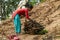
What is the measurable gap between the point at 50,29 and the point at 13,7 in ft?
91.6

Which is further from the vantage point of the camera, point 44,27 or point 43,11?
point 43,11

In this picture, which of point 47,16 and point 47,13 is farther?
point 47,13

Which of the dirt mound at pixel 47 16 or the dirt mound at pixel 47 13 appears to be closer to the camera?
the dirt mound at pixel 47 16

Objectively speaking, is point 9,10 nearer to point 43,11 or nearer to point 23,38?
point 43,11

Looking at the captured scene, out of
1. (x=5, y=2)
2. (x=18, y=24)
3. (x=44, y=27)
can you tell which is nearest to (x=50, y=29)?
(x=44, y=27)

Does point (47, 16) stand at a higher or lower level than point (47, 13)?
lower

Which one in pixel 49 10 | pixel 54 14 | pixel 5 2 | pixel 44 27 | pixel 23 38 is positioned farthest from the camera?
pixel 5 2

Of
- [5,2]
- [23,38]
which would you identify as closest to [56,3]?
[23,38]

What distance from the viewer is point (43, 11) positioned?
1427 cm

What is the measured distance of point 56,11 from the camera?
1314cm

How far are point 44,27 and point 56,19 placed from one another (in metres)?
0.78

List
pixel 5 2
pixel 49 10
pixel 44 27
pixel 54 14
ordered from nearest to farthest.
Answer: pixel 44 27, pixel 54 14, pixel 49 10, pixel 5 2

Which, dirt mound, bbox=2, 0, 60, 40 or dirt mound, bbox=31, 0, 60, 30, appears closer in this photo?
dirt mound, bbox=2, 0, 60, 40

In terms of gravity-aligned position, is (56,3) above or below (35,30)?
above
